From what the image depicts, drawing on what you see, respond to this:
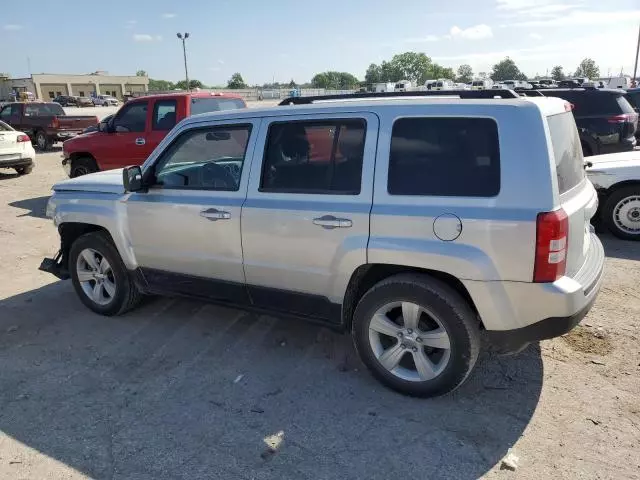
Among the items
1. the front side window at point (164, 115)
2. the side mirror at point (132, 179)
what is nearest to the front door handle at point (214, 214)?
the side mirror at point (132, 179)

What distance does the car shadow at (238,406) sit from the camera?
2746mm

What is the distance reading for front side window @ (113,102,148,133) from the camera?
8.86 meters

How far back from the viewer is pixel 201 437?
296 centimetres

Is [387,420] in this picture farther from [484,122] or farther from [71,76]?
[71,76]

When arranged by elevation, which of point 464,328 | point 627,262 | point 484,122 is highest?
point 484,122

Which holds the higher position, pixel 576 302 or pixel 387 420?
pixel 576 302

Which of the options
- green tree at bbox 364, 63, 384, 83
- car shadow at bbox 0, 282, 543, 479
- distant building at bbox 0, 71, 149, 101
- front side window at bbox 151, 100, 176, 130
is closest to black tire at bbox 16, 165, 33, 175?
front side window at bbox 151, 100, 176, 130

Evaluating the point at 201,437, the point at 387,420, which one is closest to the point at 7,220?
the point at 201,437

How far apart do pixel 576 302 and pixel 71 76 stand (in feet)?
366

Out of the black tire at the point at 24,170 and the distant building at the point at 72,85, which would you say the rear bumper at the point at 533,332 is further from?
the distant building at the point at 72,85

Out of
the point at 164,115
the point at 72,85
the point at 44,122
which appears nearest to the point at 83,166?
the point at 164,115

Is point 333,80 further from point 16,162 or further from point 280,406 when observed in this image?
point 280,406

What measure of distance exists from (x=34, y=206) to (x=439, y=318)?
9213 mm

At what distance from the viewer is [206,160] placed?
407cm
